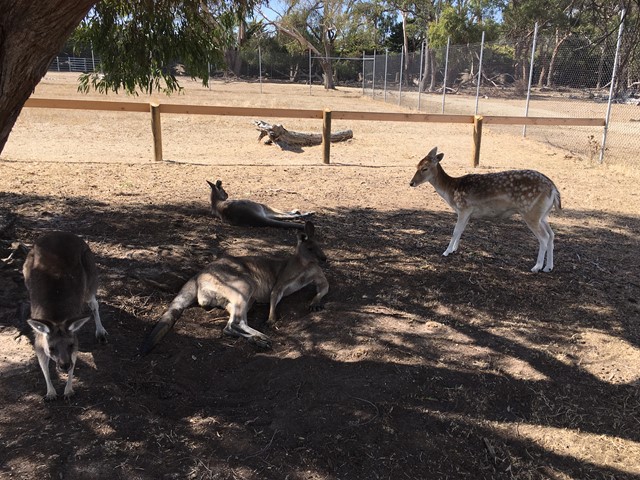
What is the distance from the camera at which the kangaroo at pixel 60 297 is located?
3.60 metres

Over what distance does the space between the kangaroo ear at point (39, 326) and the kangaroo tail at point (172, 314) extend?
2.93 feet

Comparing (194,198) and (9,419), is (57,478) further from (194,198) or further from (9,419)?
(194,198)

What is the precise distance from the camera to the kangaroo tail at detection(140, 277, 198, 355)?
4.36 meters

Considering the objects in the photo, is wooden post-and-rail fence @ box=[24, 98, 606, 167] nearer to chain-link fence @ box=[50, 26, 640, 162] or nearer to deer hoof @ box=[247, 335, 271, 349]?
chain-link fence @ box=[50, 26, 640, 162]

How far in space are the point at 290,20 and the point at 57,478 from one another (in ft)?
152

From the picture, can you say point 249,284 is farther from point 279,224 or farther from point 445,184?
point 445,184

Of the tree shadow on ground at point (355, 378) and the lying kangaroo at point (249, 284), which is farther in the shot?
the lying kangaroo at point (249, 284)

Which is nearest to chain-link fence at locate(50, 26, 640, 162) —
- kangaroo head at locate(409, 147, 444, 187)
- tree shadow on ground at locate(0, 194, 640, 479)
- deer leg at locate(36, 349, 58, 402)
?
kangaroo head at locate(409, 147, 444, 187)

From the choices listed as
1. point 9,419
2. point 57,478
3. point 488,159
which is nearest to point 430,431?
point 57,478

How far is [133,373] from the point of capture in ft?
13.3

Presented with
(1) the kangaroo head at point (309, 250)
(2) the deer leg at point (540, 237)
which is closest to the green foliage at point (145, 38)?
(1) the kangaroo head at point (309, 250)

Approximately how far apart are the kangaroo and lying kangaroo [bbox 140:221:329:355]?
0.74 metres

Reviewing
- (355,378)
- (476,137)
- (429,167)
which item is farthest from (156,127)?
(355,378)

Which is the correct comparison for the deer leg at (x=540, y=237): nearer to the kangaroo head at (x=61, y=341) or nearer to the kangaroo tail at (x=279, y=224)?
the kangaroo tail at (x=279, y=224)
